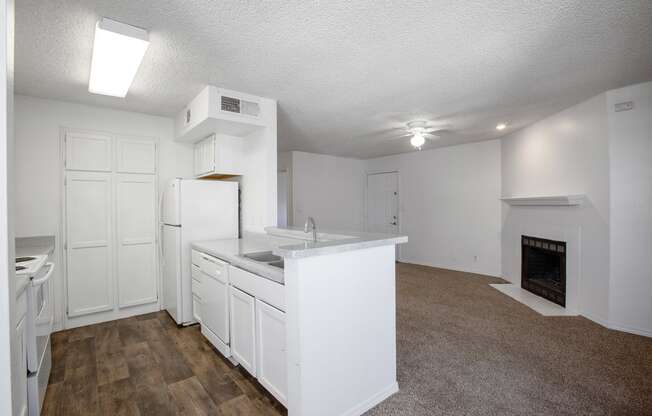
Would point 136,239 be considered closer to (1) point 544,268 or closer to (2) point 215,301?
(2) point 215,301

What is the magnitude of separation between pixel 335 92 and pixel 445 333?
2.65m

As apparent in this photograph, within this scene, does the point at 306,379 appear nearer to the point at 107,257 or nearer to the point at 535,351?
the point at 535,351

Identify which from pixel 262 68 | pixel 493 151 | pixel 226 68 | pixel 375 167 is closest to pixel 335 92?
pixel 262 68

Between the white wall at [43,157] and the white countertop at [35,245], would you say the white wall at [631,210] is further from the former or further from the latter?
the white wall at [43,157]

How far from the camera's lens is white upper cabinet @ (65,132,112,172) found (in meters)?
3.14

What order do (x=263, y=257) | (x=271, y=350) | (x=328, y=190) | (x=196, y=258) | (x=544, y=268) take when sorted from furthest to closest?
(x=328, y=190) → (x=544, y=268) → (x=196, y=258) → (x=263, y=257) → (x=271, y=350)

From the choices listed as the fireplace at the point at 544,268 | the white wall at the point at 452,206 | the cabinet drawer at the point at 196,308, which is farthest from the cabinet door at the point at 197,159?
the fireplace at the point at 544,268

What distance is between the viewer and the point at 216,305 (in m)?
2.52

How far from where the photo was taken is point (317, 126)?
13.7 feet

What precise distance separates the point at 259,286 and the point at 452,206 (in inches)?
186

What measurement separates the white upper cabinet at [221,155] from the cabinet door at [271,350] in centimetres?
197

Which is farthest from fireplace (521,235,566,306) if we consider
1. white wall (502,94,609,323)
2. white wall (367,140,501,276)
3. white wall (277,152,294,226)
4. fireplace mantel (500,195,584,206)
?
white wall (277,152,294,226)

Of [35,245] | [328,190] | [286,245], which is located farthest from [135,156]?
[328,190]

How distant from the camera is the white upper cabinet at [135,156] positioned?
3.41 meters
